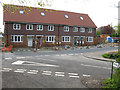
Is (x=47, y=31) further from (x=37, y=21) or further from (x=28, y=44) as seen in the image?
(x=28, y=44)

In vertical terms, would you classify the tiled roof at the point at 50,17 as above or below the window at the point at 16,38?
above

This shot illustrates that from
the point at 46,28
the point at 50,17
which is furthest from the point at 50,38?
the point at 50,17

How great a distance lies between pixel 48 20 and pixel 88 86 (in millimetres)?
26401

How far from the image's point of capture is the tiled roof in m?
27.4

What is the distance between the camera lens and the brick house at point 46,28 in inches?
1051

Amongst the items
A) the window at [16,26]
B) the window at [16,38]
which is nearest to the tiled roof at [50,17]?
the window at [16,26]

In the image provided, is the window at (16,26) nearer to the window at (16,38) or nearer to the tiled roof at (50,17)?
the tiled roof at (50,17)

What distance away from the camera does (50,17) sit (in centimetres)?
3156

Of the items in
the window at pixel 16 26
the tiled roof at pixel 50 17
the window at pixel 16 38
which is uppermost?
the tiled roof at pixel 50 17

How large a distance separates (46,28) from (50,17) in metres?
3.78

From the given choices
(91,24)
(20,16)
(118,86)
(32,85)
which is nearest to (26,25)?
(20,16)

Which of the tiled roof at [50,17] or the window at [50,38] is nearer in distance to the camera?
the tiled roof at [50,17]

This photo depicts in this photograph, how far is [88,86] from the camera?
17.6 feet

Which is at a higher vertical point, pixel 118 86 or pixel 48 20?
pixel 48 20
